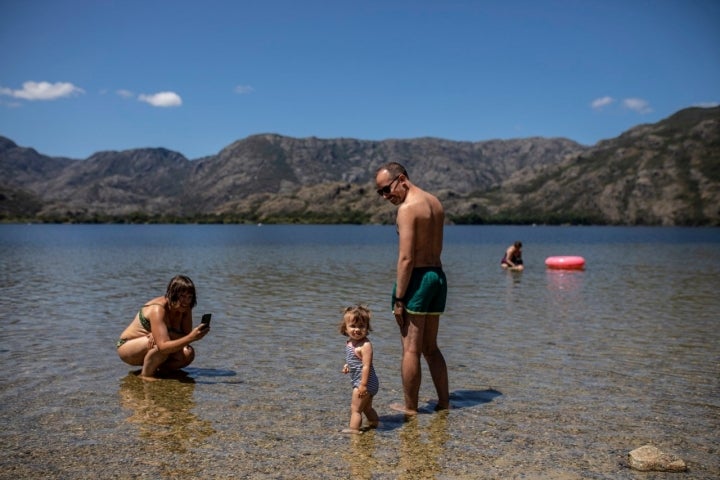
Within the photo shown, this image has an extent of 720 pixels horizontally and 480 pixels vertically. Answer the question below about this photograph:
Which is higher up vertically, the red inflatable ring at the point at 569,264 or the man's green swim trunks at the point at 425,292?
the man's green swim trunks at the point at 425,292

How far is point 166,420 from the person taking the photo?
8859mm

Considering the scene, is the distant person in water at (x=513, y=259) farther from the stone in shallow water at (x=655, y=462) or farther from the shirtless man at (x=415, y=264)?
the stone in shallow water at (x=655, y=462)

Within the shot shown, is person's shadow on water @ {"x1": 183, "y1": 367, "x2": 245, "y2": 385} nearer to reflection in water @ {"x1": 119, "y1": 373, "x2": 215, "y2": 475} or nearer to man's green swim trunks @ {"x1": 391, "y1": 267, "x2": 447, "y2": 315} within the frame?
reflection in water @ {"x1": 119, "y1": 373, "x2": 215, "y2": 475}

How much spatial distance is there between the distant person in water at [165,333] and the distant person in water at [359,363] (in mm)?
2926

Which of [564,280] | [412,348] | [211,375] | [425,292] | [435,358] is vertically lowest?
[211,375]

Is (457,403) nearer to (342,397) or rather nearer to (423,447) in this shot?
(342,397)

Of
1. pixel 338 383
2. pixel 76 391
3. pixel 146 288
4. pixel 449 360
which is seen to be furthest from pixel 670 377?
pixel 146 288

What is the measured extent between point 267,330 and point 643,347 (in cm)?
985

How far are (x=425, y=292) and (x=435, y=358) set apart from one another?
4.17 feet

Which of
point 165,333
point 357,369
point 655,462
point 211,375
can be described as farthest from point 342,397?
point 655,462

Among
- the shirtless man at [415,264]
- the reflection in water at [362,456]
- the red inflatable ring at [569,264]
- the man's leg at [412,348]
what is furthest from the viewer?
the red inflatable ring at [569,264]

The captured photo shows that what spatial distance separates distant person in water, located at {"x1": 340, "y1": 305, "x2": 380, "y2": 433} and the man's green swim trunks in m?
0.72

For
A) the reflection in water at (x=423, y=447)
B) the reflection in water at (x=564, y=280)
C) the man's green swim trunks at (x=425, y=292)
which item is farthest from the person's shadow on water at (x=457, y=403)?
the reflection in water at (x=564, y=280)

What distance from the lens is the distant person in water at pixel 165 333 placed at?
10656 millimetres
